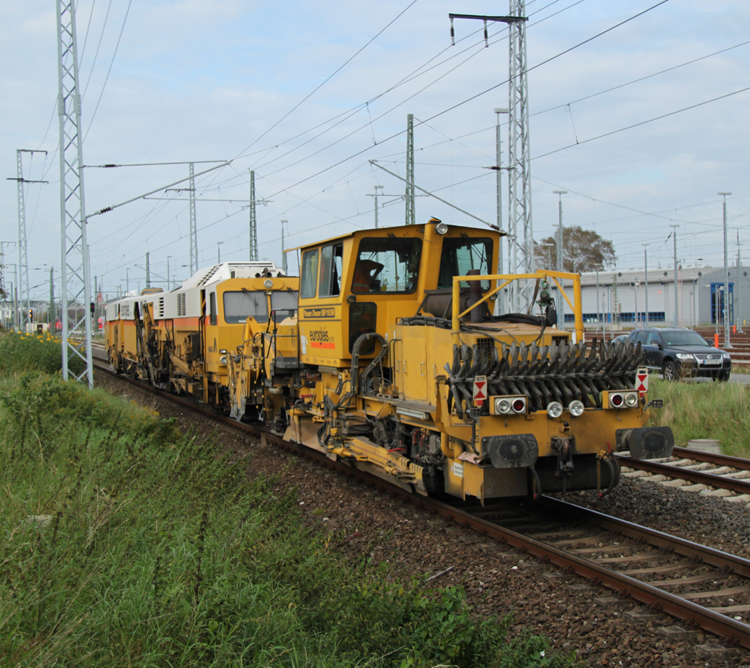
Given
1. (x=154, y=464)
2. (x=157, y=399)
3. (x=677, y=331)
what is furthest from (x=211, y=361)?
(x=677, y=331)

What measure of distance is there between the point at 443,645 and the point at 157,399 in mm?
18093

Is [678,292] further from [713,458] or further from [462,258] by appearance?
[462,258]

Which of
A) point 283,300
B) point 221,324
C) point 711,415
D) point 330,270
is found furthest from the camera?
point 283,300

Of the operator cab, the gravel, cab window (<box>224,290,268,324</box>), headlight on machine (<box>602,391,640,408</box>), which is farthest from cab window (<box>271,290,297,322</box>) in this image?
headlight on machine (<box>602,391,640,408</box>)

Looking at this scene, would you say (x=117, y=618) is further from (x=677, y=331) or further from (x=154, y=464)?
(x=677, y=331)

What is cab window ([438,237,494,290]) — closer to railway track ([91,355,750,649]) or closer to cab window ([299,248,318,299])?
cab window ([299,248,318,299])

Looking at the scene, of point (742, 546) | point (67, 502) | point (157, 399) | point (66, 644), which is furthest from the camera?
point (157, 399)

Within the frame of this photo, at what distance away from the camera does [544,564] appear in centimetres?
605

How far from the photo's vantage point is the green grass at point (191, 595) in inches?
145

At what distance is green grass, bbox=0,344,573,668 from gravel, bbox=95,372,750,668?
0.44m

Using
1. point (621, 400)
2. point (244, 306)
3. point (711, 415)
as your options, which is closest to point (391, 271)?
point (621, 400)

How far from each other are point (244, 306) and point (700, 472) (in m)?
9.82

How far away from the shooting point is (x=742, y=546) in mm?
6465

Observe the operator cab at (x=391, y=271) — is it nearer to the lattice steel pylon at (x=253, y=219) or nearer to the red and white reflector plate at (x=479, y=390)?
the red and white reflector plate at (x=479, y=390)
